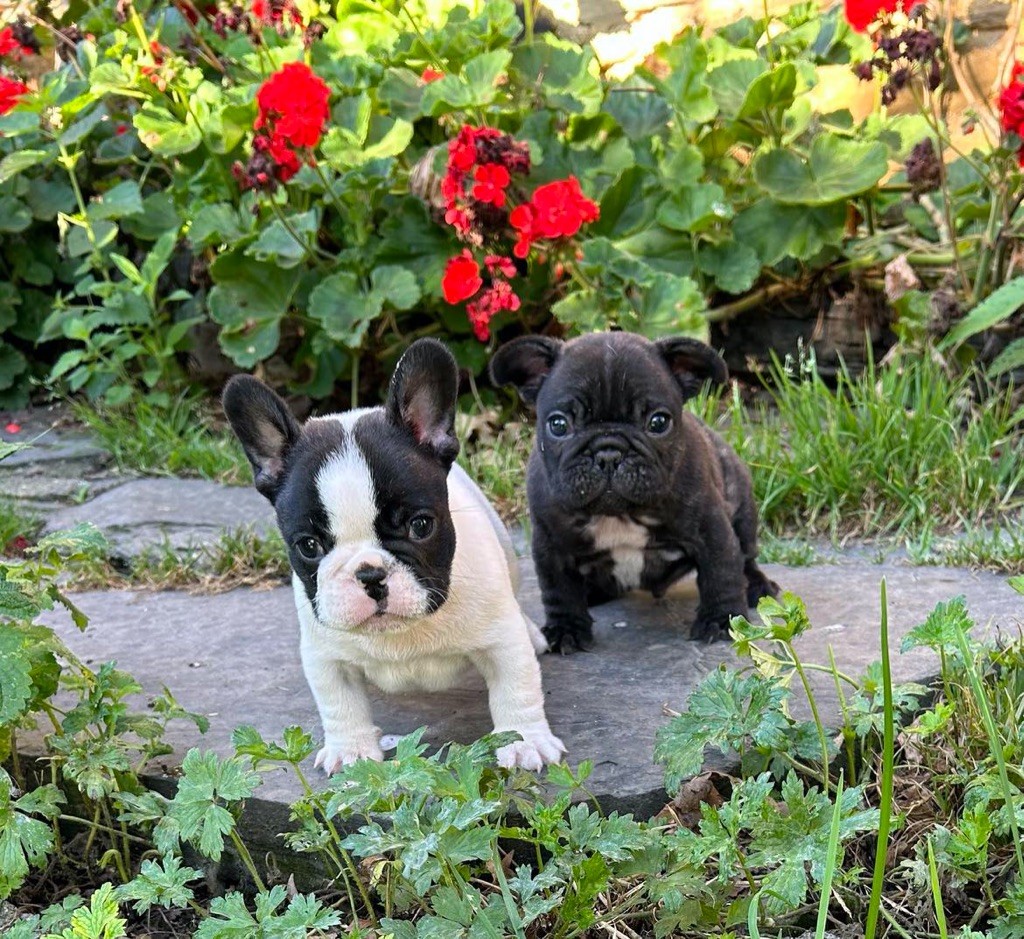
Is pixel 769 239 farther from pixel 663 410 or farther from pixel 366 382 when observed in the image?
pixel 663 410

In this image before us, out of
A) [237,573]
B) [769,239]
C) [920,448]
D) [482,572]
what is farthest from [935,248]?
[482,572]

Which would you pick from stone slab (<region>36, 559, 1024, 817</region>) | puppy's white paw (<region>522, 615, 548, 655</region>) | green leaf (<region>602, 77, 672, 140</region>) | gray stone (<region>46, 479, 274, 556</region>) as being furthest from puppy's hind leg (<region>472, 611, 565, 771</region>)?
green leaf (<region>602, 77, 672, 140</region>)

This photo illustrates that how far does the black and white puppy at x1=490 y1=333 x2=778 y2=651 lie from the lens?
11.4ft

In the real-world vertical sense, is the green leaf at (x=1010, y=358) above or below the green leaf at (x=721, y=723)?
above

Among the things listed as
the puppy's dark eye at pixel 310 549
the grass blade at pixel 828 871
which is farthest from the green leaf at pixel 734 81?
the grass blade at pixel 828 871

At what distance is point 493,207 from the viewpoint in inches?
213

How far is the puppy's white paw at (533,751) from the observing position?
2811mm

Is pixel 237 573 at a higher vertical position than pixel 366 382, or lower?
lower

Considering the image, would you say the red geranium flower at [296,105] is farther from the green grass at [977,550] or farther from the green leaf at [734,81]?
the green grass at [977,550]

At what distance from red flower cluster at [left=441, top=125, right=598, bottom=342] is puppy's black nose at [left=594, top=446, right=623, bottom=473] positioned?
204cm

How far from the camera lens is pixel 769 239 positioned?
6.32m

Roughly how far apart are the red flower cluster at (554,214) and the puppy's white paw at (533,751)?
285 centimetres

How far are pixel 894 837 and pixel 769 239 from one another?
4.21 metres

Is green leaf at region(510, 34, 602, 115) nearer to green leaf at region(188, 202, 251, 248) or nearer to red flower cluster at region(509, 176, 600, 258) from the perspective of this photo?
red flower cluster at region(509, 176, 600, 258)
